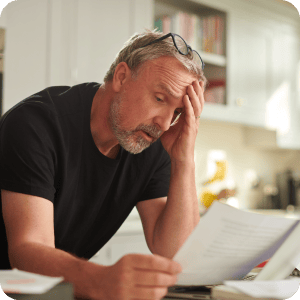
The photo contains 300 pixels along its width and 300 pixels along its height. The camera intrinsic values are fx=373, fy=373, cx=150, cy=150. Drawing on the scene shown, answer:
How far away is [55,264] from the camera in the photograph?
0.62 m

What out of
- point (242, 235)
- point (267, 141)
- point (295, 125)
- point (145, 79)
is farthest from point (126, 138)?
point (295, 125)

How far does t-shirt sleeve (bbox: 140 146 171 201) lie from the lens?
3.99ft

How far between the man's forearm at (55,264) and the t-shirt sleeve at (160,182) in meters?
0.57

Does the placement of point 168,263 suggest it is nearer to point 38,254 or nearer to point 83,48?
point 38,254

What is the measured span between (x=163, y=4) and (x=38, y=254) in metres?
2.63

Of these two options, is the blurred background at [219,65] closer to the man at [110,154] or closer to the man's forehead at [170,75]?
the man at [110,154]

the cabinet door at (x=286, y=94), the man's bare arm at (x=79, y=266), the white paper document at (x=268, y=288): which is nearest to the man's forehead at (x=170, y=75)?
the man's bare arm at (x=79, y=266)

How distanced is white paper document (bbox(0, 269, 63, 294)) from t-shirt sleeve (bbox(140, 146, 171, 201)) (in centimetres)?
70

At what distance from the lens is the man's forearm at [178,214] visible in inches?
41.4

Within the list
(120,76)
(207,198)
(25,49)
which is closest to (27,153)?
(120,76)

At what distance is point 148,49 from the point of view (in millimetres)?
1093

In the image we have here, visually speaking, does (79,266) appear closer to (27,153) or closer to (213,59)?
(27,153)

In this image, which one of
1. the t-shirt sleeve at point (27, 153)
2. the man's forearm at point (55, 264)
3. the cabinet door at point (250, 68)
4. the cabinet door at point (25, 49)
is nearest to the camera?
the man's forearm at point (55, 264)

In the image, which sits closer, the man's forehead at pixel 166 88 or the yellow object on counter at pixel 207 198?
the man's forehead at pixel 166 88
